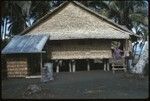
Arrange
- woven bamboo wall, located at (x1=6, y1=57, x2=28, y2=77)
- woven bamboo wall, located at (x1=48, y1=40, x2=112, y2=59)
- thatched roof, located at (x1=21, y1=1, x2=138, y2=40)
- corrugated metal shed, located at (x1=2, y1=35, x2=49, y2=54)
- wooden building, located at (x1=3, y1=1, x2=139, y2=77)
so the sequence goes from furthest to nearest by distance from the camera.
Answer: woven bamboo wall, located at (x1=48, y1=40, x2=112, y2=59)
thatched roof, located at (x1=21, y1=1, x2=138, y2=40)
wooden building, located at (x1=3, y1=1, x2=139, y2=77)
corrugated metal shed, located at (x1=2, y1=35, x2=49, y2=54)
woven bamboo wall, located at (x1=6, y1=57, x2=28, y2=77)

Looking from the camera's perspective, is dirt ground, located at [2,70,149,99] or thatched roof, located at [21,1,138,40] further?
thatched roof, located at [21,1,138,40]

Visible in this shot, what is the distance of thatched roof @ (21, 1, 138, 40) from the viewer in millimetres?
22172

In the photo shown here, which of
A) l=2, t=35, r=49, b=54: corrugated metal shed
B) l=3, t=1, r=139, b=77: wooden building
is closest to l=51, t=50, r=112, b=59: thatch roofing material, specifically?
l=3, t=1, r=139, b=77: wooden building

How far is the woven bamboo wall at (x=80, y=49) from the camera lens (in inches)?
877

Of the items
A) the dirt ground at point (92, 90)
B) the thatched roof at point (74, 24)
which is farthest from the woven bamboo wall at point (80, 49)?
the dirt ground at point (92, 90)

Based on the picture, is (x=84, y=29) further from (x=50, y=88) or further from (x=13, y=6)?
(x=50, y=88)

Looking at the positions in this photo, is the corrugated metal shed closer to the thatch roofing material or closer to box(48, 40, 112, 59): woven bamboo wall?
box(48, 40, 112, 59): woven bamboo wall

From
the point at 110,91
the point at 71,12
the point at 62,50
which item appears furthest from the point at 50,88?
the point at 71,12

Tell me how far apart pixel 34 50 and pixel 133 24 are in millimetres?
15652

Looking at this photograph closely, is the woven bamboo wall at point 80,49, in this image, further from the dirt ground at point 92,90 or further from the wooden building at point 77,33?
the dirt ground at point 92,90

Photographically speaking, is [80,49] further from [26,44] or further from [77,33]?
[26,44]

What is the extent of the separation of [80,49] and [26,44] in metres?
3.88

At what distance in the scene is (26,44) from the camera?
65.4 ft

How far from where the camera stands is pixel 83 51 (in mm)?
22312
